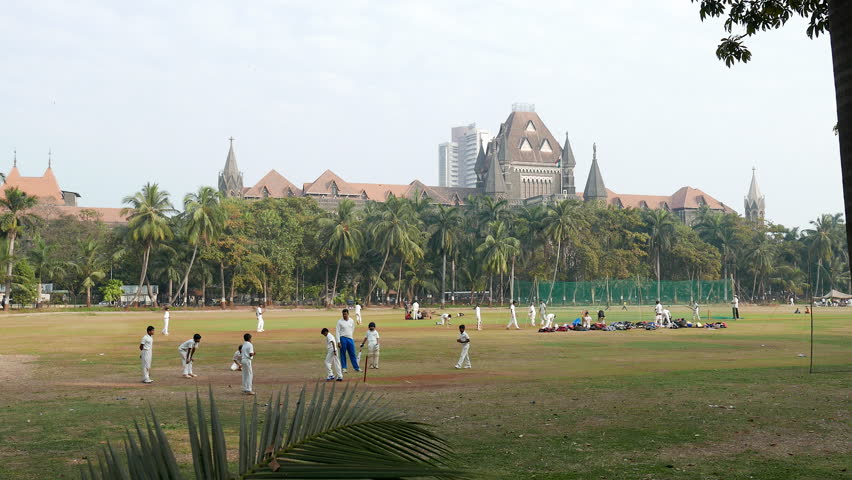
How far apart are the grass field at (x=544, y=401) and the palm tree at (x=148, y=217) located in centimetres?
4555

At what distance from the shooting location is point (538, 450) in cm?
932

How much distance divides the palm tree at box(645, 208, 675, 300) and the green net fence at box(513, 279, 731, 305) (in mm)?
23888

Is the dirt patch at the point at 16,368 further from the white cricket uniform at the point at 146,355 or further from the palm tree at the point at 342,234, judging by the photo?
the palm tree at the point at 342,234

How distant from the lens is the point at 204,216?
74375mm

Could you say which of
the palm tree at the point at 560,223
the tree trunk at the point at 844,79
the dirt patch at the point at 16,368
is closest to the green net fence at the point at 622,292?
the palm tree at the point at 560,223

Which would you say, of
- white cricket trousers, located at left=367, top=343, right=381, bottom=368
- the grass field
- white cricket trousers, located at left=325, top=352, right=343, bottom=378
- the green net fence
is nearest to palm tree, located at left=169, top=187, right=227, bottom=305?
the green net fence

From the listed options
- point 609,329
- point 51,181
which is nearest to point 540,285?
point 609,329

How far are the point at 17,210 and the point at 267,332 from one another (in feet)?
132

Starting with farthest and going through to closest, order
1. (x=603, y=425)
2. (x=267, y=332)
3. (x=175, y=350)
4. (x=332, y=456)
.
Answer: (x=267, y=332) < (x=175, y=350) < (x=603, y=425) < (x=332, y=456)

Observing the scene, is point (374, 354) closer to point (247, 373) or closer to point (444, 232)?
point (247, 373)

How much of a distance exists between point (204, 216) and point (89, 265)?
14598mm

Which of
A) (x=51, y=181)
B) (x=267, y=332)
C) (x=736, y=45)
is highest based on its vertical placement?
(x=51, y=181)

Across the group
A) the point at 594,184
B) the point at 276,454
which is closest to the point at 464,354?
the point at 276,454

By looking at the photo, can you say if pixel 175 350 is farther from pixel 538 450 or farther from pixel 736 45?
pixel 736 45
